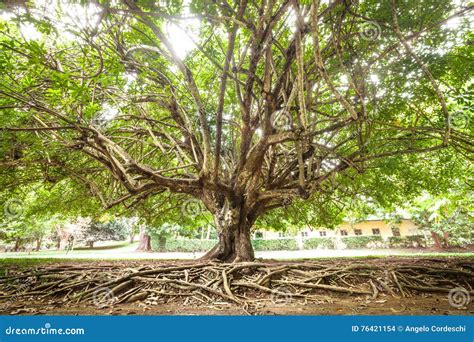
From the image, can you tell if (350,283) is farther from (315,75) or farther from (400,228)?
(400,228)

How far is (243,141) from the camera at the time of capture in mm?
5840

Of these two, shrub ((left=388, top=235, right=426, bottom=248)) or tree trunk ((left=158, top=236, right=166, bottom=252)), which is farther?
tree trunk ((left=158, top=236, right=166, bottom=252))

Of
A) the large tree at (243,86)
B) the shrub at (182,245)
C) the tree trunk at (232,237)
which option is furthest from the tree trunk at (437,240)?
the tree trunk at (232,237)

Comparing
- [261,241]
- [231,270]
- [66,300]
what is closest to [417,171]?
[231,270]

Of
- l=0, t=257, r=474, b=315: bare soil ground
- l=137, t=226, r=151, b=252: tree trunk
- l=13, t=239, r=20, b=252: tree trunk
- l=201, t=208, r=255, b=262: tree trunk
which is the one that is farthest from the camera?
l=137, t=226, r=151, b=252: tree trunk

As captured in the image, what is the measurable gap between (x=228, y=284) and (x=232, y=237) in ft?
7.45

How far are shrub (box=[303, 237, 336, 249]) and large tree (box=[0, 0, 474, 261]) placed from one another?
2339 cm

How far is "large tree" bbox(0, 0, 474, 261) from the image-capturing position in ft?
10.5

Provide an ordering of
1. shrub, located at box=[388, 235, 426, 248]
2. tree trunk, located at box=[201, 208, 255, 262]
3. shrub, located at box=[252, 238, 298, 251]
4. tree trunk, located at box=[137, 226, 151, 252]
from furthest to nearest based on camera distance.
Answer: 1. shrub, located at box=[252, 238, 298, 251]
2. tree trunk, located at box=[137, 226, 151, 252]
3. shrub, located at box=[388, 235, 426, 248]
4. tree trunk, located at box=[201, 208, 255, 262]

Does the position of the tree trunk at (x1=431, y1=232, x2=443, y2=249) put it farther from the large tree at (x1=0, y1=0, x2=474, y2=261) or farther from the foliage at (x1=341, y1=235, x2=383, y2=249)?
the large tree at (x1=0, y1=0, x2=474, y2=261)

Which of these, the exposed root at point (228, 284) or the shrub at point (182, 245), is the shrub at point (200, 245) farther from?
the exposed root at point (228, 284)

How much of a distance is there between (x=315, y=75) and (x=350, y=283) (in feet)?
13.2

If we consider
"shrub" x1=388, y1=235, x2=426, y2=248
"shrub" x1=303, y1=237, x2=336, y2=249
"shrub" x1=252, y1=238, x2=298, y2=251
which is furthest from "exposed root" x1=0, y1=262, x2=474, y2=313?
"shrub" x1=388, y1=235, x2=426, y2=248

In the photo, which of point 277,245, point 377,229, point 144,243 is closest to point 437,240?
point 377,229
